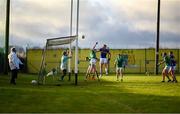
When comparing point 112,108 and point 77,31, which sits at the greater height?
point 77,31

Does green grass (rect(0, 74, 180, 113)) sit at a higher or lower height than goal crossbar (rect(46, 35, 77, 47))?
lower

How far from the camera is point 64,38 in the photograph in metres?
28.2

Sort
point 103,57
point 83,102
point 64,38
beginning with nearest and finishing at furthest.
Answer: point 83,102
point 64,38
point 103,57

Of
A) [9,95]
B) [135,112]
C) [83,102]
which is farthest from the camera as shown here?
[9,95]

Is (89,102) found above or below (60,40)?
below

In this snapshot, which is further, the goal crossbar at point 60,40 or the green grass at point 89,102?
the goal crossbar at point 60,40

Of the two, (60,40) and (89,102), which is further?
(60,40)

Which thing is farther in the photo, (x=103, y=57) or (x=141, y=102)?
(x=103, y=57)

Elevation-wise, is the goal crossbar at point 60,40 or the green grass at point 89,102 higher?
the goal crossbar at point 60,40

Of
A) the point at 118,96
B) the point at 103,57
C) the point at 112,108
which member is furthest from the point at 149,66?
the point at 112,108

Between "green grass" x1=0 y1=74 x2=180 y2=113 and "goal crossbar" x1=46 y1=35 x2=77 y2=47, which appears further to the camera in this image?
"goal crossbar" x1=46 y1=35 x2=77 y2=47

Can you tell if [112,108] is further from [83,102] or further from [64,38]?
[64,38]

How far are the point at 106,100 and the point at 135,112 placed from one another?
336 cm

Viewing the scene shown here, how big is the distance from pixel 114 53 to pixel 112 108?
148 feet
